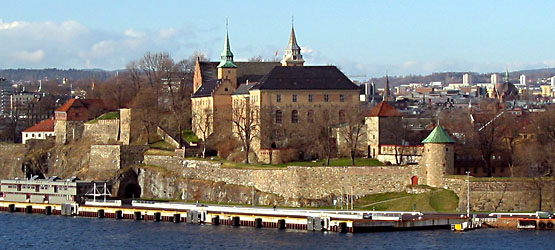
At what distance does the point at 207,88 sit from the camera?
12594cm

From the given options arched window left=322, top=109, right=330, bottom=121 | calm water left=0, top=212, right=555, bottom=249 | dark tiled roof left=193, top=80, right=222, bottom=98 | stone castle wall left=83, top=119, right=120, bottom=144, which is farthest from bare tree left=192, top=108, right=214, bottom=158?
calm water left=0, top=212, right=555, bottom=249

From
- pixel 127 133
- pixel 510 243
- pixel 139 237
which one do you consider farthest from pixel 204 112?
pixel 510 243

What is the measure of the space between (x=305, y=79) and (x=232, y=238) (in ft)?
113

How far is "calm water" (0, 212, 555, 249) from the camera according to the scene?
78.6 meters

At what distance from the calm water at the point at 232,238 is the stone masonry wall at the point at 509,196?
24.5ft

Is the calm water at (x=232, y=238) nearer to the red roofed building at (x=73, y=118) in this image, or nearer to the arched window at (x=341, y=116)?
the arched window at (x=341, y=116)

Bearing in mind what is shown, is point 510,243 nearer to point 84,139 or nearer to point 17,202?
point 17,202

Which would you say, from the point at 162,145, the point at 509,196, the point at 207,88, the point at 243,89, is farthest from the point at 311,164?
the point at 207,88

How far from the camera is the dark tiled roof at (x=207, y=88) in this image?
Answer: 4879 inches

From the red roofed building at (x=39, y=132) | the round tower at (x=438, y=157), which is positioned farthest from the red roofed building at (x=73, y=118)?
the round tower at (x=438, y=157)

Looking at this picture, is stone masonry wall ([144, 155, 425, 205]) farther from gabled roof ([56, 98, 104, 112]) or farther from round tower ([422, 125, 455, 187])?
gabled roof ([56, 98, 104, 112])

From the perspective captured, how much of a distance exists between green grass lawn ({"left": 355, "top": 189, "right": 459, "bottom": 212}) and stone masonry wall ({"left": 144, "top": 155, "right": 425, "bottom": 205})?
1.31 meters

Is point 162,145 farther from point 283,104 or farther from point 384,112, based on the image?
point 384,112

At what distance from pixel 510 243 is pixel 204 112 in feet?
169
